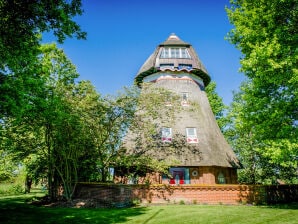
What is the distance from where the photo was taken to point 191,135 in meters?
23.9

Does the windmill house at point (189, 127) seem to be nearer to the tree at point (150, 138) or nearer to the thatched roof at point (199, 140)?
the thatched roof at point (199, 140)

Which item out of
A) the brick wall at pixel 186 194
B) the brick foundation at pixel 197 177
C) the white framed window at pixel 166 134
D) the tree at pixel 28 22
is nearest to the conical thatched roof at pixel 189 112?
the white framed window at pixel 166 134

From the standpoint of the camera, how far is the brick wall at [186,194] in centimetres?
1786

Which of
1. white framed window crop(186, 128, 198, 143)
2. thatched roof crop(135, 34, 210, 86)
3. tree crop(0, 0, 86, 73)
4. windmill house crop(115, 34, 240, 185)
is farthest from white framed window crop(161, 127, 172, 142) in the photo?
tree crop(0, 0, 86, 73)

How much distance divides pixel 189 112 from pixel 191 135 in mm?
3031

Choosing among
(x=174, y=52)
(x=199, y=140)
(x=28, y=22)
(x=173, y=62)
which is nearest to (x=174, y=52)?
(x=174, y=52)

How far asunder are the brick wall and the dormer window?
53.9 ft

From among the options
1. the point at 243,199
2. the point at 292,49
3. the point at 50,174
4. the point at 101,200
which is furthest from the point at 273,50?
the point at 50,174

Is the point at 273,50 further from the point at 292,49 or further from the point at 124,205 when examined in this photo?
the point at 124,205

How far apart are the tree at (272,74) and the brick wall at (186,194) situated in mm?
4896

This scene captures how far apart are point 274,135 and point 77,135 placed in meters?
13.8

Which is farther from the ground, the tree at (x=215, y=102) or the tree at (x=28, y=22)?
the tree at (x=215, y=102)

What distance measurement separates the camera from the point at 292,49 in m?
14.1

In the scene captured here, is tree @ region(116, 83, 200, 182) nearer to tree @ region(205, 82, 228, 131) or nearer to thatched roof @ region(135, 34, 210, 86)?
thatched roof @ region(135, 34, 210, 86)
